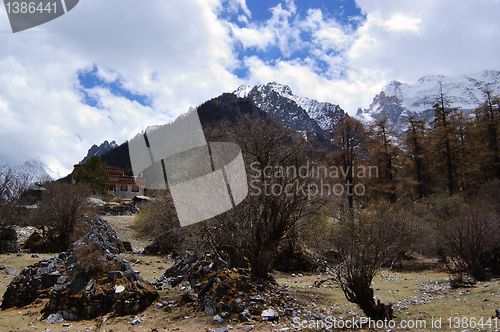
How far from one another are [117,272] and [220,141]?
514 cm

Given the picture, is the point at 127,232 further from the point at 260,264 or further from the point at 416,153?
the point at 416,153

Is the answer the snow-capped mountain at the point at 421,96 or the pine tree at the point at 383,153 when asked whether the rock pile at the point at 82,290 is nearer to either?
the pine tree at the point at 383,153

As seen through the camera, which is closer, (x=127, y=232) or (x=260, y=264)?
(x=260, y=264)

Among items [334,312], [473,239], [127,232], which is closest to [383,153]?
[473,239]

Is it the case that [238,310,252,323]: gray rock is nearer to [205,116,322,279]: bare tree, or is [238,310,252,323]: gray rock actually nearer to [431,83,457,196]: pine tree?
[205,116,322,279]: bare tree

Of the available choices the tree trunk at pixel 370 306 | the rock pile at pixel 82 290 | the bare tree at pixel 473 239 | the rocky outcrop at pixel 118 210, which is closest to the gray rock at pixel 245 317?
the tree trunk at pixel 370 306

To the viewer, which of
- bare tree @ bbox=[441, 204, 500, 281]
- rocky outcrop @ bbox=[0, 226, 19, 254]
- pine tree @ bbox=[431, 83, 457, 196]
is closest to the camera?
bare tree @ bbox=[441, 204, 500, 281]

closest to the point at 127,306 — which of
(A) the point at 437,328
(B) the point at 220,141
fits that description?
(B) the point at 220,141

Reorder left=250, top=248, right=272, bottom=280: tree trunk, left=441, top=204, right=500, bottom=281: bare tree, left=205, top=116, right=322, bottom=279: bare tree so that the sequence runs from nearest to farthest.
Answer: left=205, top=116, right=322, bottom=279: bare tree
left=250, top=248, right=272, bottom=280: tree trunk
left=441, top=204, right=500, bottom=281: bare tree

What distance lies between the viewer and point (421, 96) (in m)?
152

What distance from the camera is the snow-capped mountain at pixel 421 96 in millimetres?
117350

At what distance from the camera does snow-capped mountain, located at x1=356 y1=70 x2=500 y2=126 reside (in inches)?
4620

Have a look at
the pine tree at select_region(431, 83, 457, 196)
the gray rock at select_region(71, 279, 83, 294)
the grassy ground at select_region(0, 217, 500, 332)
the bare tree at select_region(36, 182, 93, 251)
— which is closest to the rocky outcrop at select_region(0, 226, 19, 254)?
the bare tree at select_region(36, 182, 93, 251)

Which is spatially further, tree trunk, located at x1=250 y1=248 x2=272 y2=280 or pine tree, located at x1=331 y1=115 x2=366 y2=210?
pine tree, located at x1=331 y1=115 x2=366 y2=210
